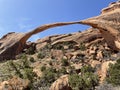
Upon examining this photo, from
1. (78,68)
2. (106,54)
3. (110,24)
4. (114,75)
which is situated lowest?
(78,68)

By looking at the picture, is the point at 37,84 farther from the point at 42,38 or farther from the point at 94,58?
the point at 42,38

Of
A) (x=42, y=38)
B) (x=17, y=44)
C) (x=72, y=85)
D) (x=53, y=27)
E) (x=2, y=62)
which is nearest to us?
(x=72, y=85)

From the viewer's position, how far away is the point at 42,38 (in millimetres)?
53531

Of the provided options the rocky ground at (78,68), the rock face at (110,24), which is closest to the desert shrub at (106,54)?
the rocky ground at (78,68)

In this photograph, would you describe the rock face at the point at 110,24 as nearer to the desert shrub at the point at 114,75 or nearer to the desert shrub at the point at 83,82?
the desert shrub at the point at 114,75

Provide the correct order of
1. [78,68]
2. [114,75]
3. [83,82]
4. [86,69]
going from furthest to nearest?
1. [78,68]
2. [86,69]
3. [83,82]
4. [114,75]

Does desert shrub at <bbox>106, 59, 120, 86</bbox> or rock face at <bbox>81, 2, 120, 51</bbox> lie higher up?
rock face at <bbox>81, 2, 120, 51</bbox>

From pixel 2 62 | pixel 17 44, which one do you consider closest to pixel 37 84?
pixel 17 44

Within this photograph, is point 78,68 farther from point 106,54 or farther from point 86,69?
point 106,54

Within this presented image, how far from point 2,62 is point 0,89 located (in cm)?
1956

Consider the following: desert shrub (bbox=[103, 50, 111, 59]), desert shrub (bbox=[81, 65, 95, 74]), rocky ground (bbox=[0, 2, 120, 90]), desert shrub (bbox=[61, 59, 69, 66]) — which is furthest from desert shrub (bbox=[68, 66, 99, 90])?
desert shrub (bbox=[61, 59, 69, 66])

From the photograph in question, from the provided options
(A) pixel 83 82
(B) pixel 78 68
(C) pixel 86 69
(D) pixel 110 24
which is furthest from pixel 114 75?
(B) pixel 78 68

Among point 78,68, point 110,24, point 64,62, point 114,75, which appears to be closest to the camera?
point 114,75

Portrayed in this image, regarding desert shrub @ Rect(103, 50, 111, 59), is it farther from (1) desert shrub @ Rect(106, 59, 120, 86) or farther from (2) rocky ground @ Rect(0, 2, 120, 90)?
(1) desert shrub @ Rect(106, 59, 120, 86)
